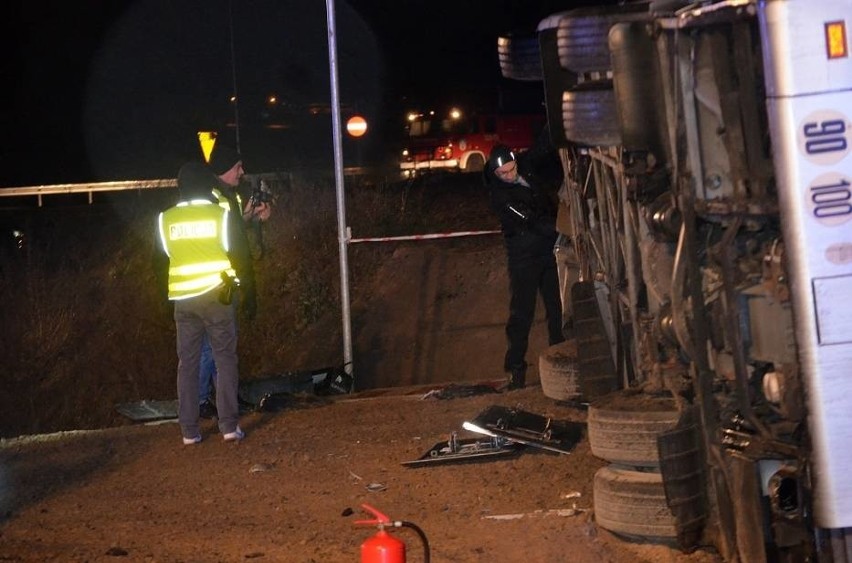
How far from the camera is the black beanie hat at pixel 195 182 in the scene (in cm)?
888

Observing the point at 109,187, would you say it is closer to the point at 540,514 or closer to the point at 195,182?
the point at 195,182

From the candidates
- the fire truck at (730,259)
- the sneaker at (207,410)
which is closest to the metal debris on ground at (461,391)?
the sneaker at (207,410)

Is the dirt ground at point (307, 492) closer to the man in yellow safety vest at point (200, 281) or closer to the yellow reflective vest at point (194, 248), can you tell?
the man in yellow safety vest at point (200, 281)

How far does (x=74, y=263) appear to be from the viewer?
19969 mm

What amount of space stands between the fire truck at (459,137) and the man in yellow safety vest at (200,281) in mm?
20450

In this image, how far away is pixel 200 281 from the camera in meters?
8.84

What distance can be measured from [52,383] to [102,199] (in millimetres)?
6156

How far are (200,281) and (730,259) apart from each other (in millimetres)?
4932

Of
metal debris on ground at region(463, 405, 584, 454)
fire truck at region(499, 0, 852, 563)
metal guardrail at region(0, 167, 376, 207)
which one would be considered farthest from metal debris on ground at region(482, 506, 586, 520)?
metal guardrail at region(0, 167, 376, 207)

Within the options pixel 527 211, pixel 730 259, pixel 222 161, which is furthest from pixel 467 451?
pixel 730 259

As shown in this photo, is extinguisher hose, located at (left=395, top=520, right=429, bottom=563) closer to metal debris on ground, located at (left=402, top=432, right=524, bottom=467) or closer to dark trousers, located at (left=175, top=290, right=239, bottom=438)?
metal debris on ground, located at (left=402, top=432, right=524, bottom=467)

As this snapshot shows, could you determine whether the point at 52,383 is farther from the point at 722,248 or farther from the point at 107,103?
the point at 107,103

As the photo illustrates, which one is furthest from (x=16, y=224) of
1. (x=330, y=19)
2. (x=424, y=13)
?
(x=424, y=13)

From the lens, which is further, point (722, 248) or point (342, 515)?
point (342, 515)
